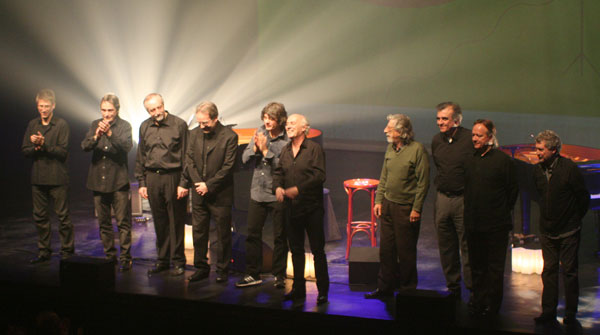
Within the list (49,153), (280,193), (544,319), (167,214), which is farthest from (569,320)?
(49,153)

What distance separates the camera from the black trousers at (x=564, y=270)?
12.1 feet

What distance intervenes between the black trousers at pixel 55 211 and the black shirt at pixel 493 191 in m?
3.51

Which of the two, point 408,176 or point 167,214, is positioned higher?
point 408,176

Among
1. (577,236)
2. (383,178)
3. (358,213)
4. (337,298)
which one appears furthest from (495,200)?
(358,213)

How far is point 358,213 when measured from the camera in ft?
24.1

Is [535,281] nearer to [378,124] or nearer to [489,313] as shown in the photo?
[489,313]

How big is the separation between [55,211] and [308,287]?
7.77 ft

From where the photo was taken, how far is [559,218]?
3658 mm

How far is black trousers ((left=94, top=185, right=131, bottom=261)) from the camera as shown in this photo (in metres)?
5.03

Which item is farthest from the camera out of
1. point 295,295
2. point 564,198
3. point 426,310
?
point 295,295

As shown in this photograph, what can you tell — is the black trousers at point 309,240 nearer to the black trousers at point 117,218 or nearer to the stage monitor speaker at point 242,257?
the stage monitor speaker at point 242,257

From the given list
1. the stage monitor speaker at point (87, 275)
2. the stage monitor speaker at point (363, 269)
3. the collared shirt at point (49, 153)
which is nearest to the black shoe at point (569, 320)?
the stage monitor speaker at point (363, 269)

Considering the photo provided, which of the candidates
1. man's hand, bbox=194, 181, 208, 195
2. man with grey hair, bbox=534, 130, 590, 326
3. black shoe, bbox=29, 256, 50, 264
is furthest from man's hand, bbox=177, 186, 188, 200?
man with grey hair, bbox=534, 130, 590, 326

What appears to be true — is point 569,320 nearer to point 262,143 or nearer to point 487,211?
point 487,211
